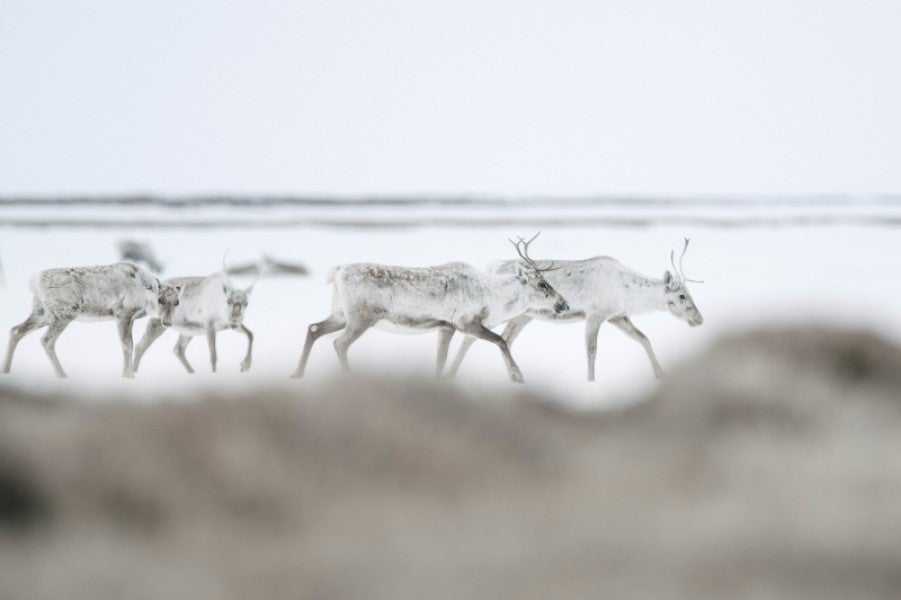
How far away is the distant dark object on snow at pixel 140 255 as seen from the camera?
3.33m

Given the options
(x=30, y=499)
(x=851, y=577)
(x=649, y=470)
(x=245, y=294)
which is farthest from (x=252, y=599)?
(x=245, y=294)

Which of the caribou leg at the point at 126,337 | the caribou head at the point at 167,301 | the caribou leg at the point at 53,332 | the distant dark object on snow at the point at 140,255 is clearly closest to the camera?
the caribou leg at the point at 53,332

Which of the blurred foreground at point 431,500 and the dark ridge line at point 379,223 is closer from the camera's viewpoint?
the blurred foreground at point 431,500

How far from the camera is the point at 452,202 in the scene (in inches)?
151

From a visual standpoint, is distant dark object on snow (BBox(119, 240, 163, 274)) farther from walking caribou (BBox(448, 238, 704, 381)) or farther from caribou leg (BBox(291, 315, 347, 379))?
walking caribou (BBox(448, 238, 704, 381))

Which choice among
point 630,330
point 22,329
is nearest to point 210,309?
point 22,329

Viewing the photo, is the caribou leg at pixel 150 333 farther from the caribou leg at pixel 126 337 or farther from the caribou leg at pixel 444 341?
the caribou leg at pixel 444 341

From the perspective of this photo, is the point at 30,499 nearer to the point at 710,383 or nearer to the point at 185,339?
the point at 710,383

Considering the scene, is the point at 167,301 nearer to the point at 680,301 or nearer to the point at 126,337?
the point at 126,337

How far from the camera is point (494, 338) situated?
2.98 meters

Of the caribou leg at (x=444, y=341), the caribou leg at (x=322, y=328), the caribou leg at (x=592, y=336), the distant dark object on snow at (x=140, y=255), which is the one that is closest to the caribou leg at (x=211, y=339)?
the caribou leg at (x=322, y=328)

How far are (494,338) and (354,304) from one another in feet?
1.30

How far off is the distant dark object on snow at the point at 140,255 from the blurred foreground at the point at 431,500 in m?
2.25

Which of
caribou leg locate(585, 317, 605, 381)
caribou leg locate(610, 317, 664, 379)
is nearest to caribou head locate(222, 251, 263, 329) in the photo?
caribou leg locate(585, 317, 605, 381)
